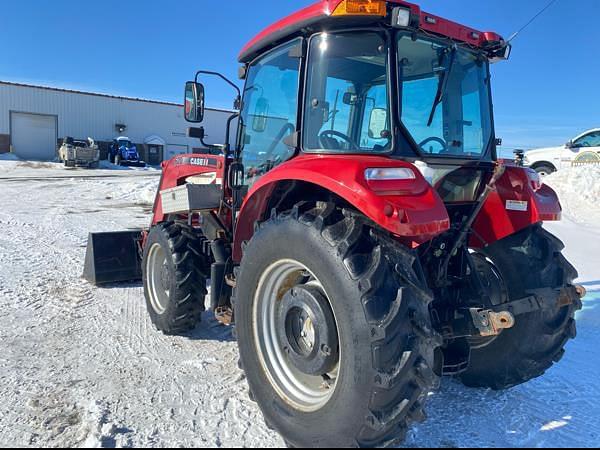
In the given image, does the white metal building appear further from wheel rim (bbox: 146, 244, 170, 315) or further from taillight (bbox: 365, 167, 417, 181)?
taillight (bbox: 365, 167, 417, 181)

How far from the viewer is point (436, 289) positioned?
3.02m

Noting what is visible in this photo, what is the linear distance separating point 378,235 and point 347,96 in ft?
3.74

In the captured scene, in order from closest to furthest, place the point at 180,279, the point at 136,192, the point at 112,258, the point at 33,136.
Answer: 1. the point at 180,279
2. the point at 112,258
3. the point at 136,192
4. the point at 33,136

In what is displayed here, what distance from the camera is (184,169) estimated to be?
5059 millimetres

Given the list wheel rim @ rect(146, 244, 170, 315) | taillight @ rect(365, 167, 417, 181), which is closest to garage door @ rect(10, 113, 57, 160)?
wheel rim @ rect(146, 244, 170, 315)

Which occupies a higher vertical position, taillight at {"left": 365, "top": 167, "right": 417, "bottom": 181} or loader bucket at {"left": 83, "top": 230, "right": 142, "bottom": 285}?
taillight at {"left": 365, "top": 167, "right": 417, "bottom": 181}

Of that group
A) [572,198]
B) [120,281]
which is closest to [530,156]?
[572,198]

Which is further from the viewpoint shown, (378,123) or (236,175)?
(236,175)

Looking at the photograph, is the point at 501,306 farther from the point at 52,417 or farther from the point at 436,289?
the point at 52,417

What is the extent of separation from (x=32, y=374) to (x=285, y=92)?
276 cm

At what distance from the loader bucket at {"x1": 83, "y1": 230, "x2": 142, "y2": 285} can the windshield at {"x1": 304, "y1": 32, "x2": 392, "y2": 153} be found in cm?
365

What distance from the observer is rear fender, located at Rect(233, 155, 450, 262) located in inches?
88.0

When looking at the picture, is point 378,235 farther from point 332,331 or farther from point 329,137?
point 329,137

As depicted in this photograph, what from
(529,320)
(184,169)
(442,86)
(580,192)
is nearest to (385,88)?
(442,86)
